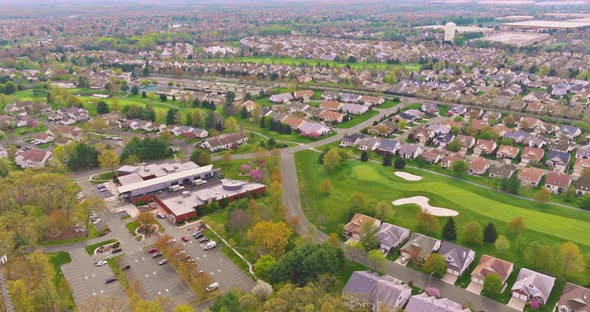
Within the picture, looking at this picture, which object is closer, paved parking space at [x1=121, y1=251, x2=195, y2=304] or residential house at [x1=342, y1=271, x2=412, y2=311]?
residential house at [x1=342, y1=271, x2=412, y2=311]

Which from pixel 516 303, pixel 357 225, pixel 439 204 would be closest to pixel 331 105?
pixel 439 204

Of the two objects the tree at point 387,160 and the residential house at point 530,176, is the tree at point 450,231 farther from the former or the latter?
the tree at point 387,160

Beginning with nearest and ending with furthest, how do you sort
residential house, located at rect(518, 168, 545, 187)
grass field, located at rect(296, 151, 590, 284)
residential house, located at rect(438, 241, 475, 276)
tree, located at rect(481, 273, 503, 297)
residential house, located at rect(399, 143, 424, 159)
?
1. tree, located at rect(481, 273, 503, 297)
2. residential house, located at rect(438, 241, 475, 276)
3. grass field, located at rect(296, 151, 590, 284)
4. residential house, located at rect(518, 168, 545, 187)
5. residential house, located at rect(399, 143, 424, 159)

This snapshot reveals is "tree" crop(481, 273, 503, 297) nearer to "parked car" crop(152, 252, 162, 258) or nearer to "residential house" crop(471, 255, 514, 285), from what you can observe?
"residential house" crop(471, 255, 514, 285)

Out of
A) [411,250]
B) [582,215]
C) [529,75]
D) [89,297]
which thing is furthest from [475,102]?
[89,297]

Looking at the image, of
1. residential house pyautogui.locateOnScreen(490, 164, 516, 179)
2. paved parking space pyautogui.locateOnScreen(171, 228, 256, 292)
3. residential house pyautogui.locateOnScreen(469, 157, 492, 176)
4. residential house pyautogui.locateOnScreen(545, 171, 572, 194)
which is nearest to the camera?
paved parking space pyautogui.locateOnScreen(171, 228, 256, 292)

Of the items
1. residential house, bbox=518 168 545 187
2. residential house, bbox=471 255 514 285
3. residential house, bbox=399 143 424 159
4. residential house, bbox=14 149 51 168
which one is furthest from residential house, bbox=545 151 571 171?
residential house, bbox=14 149 51 168

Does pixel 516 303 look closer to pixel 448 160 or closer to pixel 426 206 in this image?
pixel 426 206

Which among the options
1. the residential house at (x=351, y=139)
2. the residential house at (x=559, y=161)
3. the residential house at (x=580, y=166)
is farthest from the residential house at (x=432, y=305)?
the residential house at (x=351, y=139)
